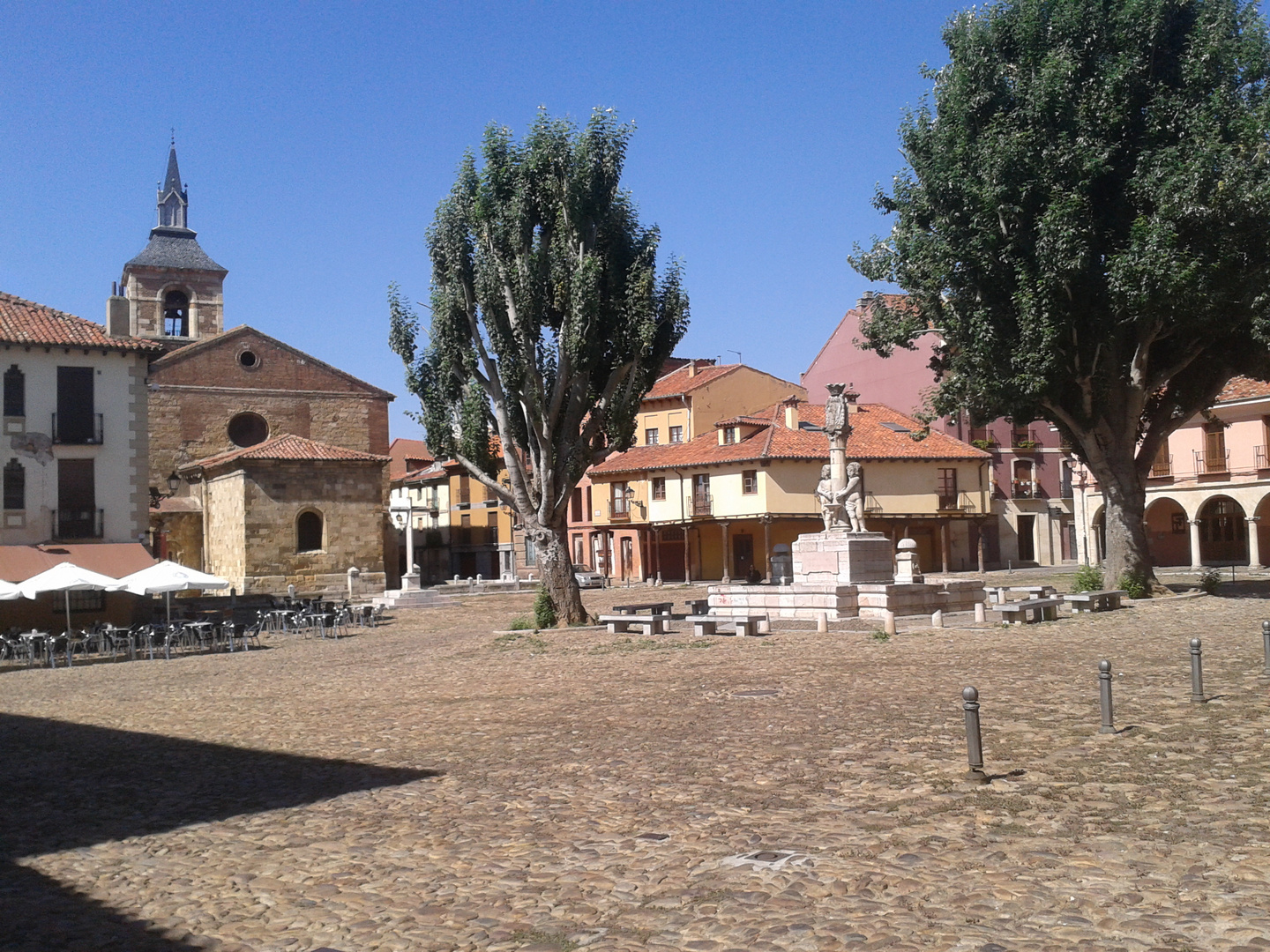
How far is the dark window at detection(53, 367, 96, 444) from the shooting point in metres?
27.8

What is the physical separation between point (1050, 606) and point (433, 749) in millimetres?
13846

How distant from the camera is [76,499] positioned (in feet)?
91.9

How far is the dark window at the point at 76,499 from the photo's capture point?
91.1ft

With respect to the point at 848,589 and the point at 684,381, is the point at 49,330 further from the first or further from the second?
the point at 684,381

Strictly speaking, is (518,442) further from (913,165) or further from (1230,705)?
(1230,705)

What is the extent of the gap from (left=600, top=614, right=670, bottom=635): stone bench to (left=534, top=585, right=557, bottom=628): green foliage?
3.63 ft

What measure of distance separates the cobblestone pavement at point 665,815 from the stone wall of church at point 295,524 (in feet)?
81.4

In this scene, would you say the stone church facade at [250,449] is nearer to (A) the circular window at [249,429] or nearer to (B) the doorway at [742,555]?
(A) the circular window at [249,429]

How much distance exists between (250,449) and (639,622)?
75.7ft

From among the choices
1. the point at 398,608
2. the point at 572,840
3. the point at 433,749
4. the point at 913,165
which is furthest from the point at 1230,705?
the point at 398,608

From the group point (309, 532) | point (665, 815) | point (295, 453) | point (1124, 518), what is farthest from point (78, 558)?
point (1124, 518)

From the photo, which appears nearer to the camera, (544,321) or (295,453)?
(544,321)

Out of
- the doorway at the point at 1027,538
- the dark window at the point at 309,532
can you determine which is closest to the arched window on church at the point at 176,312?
the dark window at the point at 309,532

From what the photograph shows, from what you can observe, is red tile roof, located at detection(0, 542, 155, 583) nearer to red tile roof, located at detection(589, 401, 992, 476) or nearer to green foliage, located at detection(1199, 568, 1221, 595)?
green foliage, located at detection(1199, 568, 1221, 595)
